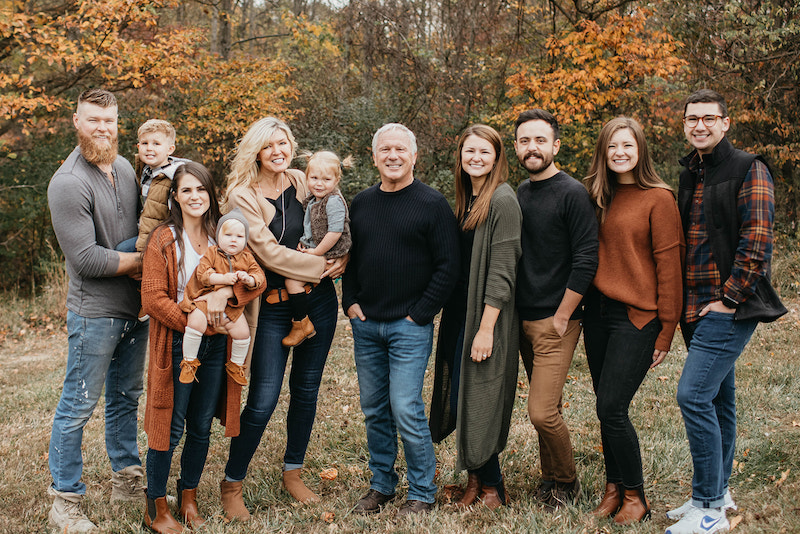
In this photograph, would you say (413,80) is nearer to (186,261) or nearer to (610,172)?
(610,172)

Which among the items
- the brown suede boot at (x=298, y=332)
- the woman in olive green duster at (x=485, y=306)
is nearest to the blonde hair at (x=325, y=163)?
the woman in olive green duster at (x=485, y=306)

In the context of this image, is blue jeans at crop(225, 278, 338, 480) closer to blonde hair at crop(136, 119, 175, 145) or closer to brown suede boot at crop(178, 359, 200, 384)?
brown suede boot at crop(178, 359, 200, 384)

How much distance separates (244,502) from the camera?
400 centimetres

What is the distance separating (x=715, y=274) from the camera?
3225 millimetres

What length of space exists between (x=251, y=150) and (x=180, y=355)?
3.96 feet

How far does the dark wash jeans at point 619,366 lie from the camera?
11.0 ft

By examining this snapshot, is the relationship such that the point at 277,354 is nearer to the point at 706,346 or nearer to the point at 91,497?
the point at 91,497

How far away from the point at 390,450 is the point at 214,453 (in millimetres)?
1733

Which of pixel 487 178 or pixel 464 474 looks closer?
pixel 487 178

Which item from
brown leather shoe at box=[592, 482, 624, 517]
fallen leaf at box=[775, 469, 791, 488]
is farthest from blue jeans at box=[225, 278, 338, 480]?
fallen leaf at box=[775, 469, 791, 488]

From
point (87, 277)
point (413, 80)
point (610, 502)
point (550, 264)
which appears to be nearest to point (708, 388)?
point (610, 502)

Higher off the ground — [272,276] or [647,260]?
[647,260]

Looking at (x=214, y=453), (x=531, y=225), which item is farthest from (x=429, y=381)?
(x=531, y=225)

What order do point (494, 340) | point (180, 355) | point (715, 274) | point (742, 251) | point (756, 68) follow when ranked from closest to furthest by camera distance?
Result: point (742, 251)
point (715, 274)
point (180, 355)
point (494, 340)
point (756, 68)
